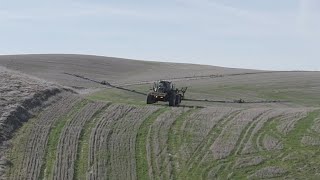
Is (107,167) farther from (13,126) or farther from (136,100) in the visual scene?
(136,100)

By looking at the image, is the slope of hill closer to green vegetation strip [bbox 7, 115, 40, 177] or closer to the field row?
green vegetation strip [bbox 7, 115, 40, 177]

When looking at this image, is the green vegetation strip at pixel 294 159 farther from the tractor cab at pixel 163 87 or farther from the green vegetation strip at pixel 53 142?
the tractor cab at pixel 163 87

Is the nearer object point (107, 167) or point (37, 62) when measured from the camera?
point (107, 167)

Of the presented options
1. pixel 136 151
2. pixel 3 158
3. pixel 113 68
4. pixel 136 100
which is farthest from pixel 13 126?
pixel 113 68

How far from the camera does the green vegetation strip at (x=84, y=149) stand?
30138 mm

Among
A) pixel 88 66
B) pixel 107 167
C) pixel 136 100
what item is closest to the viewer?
pixel 107 167

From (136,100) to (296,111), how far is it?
1276cm

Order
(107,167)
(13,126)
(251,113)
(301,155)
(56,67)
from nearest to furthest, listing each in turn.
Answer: (107,167)
(301,155)
(13,126)
(251,113)
(56,67)

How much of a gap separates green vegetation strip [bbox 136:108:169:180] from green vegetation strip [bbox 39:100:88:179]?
4265mm

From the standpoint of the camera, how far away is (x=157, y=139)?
35.7 meters

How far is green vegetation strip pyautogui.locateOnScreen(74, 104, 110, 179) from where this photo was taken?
30138mm

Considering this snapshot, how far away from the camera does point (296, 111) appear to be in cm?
4431

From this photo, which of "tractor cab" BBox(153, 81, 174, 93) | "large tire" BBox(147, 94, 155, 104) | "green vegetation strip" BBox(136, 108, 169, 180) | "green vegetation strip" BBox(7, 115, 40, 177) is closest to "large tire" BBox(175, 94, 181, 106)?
"tractor cab" BBox(153, 81, 174, 93)

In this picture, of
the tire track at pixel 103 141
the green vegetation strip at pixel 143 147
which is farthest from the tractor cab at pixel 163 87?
the green vegetation strip at pixel 143 147
